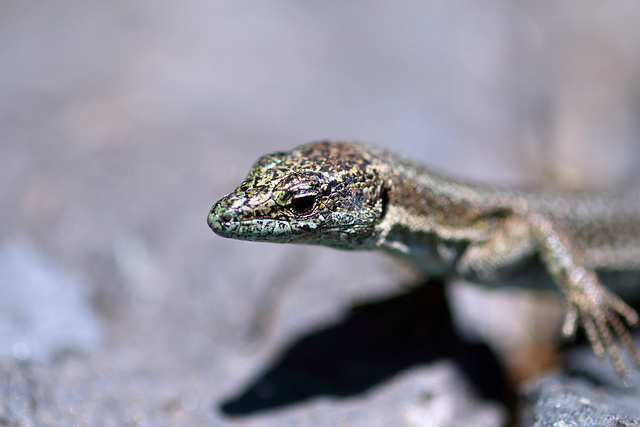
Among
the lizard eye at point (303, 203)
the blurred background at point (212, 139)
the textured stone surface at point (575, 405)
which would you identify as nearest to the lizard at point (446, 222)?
the lizard eye at point (303, 203)

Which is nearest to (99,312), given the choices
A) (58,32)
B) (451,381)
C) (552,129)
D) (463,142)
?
(451,381)

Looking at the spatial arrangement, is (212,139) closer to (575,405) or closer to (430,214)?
(430,214)

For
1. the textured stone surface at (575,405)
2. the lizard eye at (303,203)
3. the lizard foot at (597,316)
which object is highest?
the lizard eye at (303,203)

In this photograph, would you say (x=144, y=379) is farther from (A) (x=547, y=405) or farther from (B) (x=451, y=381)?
(A) (x=547, y=405)

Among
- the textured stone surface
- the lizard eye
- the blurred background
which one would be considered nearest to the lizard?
the lizard eye

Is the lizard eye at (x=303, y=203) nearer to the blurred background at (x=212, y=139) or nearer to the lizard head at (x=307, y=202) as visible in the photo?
the lizard head at (x=307, y=202)

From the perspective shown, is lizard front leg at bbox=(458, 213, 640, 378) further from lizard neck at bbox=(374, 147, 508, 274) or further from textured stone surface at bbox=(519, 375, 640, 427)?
textured stone surface at bbox=(519, 375, 640, 427)
